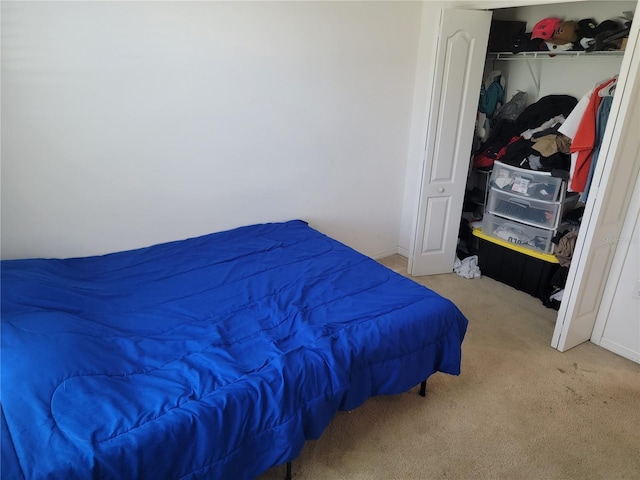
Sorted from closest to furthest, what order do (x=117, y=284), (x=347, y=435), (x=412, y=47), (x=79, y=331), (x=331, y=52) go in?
(x=79, y=331)
(x=347, y=435)
(x=117, y=284)
(x=331, y=52)
(x=412, y=47)

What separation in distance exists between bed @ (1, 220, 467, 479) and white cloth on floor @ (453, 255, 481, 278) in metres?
1.53

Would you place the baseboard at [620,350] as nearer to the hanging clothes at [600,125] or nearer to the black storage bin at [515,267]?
the black storage bin at [515,267]

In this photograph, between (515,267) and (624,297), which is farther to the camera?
(515,267)

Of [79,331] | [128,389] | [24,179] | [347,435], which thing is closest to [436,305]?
[347,435]

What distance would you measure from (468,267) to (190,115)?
8.26 feet

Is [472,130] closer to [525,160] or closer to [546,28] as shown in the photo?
[525,160]

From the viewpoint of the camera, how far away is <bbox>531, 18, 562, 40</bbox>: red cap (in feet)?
10.3

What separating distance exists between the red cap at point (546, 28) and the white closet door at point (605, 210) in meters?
1.09

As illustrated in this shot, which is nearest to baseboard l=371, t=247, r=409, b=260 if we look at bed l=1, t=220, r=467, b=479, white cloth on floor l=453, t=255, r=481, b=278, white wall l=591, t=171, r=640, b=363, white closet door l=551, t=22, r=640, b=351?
white cloth on floor l=453, t=255, r=481, b=278

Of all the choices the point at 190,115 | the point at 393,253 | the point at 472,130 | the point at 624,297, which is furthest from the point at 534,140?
the point at 190,115

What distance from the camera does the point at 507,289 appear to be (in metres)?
3.49

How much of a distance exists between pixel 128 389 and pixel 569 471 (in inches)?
72.7

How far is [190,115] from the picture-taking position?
2.54m

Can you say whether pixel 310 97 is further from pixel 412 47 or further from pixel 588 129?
pixel 588 129
